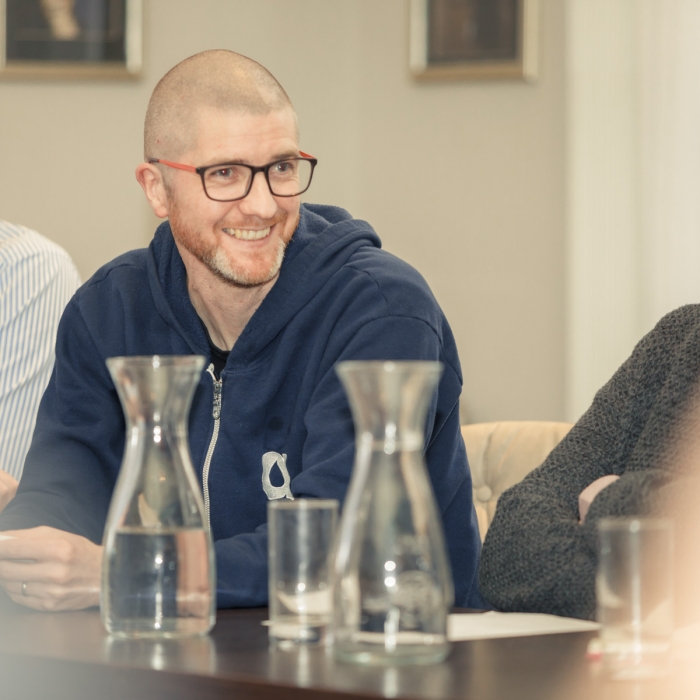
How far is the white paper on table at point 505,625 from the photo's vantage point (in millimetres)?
949

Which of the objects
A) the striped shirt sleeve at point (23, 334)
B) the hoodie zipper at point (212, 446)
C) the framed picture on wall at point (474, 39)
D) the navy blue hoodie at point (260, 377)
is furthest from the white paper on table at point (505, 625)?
the framed picture on wall at point (474, 39)

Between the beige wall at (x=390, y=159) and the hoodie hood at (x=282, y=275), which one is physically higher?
the beige wall at (x=390, y=159)

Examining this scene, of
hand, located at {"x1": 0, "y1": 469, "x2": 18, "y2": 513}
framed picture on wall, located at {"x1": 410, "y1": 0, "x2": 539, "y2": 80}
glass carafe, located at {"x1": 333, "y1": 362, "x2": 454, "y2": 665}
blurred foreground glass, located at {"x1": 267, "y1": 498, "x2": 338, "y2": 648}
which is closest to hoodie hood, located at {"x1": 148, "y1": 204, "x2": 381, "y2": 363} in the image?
hand, located at {"x1": 0, "y1": 469, "x2": 18, "y2": 513}

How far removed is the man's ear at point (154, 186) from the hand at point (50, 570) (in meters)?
0.79

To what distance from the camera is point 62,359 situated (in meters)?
1.82

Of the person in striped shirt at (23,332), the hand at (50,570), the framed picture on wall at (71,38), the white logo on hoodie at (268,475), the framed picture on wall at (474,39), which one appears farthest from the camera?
the framed picture on wall at (474,39)

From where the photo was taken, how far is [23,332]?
2.23 meters

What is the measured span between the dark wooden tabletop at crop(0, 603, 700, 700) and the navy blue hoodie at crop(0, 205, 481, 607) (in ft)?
1.77

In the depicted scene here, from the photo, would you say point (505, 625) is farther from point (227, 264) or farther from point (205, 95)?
point (205, 95)

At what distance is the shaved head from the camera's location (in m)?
1.69

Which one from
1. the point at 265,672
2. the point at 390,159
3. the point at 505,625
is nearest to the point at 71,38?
the point at 390,159

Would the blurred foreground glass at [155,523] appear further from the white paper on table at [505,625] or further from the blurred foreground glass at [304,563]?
the white paper on table at [505,625]

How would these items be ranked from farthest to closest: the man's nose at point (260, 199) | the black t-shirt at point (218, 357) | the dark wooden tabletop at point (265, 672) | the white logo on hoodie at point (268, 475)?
the black t-shirt at point (218, 357)
the man's nose at point (260, 199)
the white logo on hoodie at point (268, 475)
the dark wooden tabletop at point (265, 672)

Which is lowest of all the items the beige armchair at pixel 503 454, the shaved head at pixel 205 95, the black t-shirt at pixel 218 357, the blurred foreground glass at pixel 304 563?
the beige armchair at pixel 503 454
